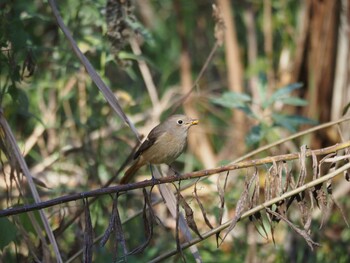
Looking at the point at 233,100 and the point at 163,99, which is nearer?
the point at 233,100

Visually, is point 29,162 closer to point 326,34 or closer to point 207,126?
point 207,126

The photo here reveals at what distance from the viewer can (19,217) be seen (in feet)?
Answer: 10.2

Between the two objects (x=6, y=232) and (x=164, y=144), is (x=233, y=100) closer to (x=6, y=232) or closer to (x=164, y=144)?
(x=164, y=144)

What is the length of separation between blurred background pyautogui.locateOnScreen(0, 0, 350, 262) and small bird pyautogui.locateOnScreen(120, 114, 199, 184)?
0.64 feet

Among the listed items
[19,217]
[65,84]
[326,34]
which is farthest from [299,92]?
[19,217]

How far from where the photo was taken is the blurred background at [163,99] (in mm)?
3561

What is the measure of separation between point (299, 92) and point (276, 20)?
3.15ft

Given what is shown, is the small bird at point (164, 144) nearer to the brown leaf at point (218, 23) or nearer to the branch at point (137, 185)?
the brown leaf at point (218, 23)

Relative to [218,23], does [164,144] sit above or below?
below

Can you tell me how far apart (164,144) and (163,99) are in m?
1.81

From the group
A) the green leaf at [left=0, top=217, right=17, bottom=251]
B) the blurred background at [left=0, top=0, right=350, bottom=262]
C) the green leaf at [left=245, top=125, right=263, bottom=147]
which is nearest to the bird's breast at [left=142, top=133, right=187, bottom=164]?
the blurred background at [left=0, top=0, right=350, bottom=262]

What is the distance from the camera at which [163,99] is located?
554cm

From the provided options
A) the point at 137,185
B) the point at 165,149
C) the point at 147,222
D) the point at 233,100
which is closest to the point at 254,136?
the point at 233,100

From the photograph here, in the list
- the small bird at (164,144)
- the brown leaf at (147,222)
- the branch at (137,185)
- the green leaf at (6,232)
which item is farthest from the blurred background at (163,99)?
the brown leaf at (147,222)
